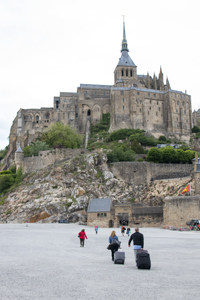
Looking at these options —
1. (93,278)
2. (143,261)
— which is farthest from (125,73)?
(93,278)

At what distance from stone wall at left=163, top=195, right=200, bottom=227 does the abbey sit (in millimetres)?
48493

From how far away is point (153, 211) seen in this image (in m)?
40.4

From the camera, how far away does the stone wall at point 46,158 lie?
59.4 meters

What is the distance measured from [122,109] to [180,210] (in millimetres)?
52520

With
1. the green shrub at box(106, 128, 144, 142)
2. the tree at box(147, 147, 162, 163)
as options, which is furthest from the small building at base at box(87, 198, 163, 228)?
the green shrub at box(106, 128, 144, 142)

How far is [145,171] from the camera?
5441 cm

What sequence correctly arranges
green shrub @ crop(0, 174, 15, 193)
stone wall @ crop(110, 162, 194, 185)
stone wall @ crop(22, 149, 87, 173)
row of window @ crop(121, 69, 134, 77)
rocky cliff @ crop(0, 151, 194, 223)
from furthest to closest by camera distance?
row of window @ crop(121, 69, 134, 77) < stone wall @ crop(22, 149, 87, 173) < green shrub @ crop(0, 174, 15, 193) < stone wall @ crop(110, 162, 194, 185) < rocky cliff @ crop(0, 151, 194, 223)

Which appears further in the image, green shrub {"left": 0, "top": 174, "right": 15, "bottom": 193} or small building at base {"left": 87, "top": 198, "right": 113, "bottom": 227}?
green shrub {"left": 0, "top": 174, "right": 15, "bottom": 193}

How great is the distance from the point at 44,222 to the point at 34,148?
22.1m

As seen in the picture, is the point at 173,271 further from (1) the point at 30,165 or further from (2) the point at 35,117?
(2) the point at 35,117

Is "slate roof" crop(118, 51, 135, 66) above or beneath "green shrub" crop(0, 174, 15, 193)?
above

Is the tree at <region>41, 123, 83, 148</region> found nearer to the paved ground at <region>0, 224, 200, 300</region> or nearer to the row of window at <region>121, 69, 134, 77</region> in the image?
the row of window at <region>121, 69, 134, 77</region>

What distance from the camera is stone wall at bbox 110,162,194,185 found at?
5418 cm

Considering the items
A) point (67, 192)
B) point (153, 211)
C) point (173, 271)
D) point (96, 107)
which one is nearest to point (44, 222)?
point (67, 192)
